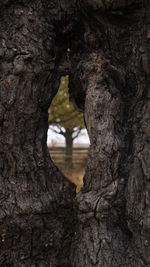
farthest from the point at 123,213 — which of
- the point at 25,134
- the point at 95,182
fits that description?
the point at 25,134

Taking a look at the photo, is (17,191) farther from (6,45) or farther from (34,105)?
(6,45)

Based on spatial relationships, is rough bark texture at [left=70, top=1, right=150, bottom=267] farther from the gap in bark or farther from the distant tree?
the distant tree

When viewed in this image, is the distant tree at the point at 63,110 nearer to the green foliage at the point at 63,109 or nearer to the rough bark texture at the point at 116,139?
the green foliage at the point at 63,109

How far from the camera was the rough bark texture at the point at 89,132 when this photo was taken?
1923 mm

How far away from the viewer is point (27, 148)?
6.72ft

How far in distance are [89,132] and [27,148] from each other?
41cm

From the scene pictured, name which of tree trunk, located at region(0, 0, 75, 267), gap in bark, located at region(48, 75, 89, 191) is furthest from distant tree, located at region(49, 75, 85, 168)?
tree trunk, located at region(0, 0, 75, 267)

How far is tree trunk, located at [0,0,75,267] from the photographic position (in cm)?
197

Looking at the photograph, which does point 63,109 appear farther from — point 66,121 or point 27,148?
point 27,148

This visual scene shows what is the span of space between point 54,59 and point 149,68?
618mm

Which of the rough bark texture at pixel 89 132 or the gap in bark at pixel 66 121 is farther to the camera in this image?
the gap in bark at pixel 66 121

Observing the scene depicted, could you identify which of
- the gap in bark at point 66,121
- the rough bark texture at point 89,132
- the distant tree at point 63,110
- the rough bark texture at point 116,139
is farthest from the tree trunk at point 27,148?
the distant tree at point 63,110

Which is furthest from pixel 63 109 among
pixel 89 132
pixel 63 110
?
pixel 89 132

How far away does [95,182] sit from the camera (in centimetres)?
200
